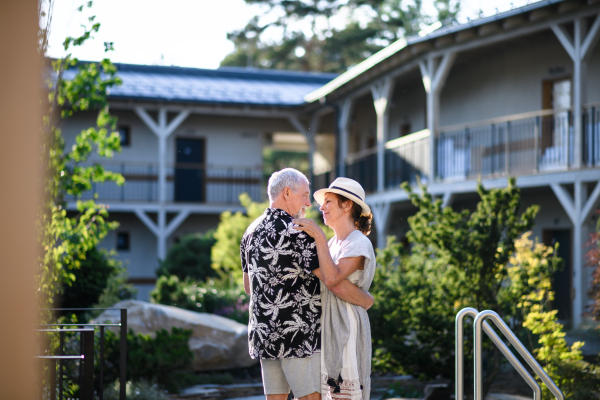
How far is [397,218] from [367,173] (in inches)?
71.2

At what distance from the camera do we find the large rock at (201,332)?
9094mm

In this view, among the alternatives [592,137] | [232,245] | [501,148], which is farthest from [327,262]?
[232,245]

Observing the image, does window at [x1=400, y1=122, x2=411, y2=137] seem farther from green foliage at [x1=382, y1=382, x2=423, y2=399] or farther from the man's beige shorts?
the man's beige shorts

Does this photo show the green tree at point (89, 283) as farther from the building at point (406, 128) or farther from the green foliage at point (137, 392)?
the building at point (406, 128)

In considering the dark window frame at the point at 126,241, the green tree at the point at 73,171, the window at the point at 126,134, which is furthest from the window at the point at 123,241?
the green tree at the point at 73,171

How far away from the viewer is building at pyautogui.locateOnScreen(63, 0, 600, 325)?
39.0 feet

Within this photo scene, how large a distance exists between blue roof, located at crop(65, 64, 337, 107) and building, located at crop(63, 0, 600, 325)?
0.07 m

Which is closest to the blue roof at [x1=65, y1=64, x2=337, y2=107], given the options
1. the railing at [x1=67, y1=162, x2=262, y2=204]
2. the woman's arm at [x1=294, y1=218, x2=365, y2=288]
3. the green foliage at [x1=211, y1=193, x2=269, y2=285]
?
the railing at [x1=67, y1=162, x2=262, y2=204]

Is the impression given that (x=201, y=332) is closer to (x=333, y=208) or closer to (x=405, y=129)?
(x=333, y=208)

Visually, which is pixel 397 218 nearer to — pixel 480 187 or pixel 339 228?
pixel 480 187

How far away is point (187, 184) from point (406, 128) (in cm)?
718

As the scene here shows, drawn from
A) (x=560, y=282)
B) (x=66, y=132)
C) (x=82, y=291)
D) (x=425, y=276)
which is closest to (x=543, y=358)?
(x=425, y=276)

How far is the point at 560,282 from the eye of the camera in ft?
44.8

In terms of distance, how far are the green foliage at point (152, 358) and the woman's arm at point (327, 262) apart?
14.0ft
